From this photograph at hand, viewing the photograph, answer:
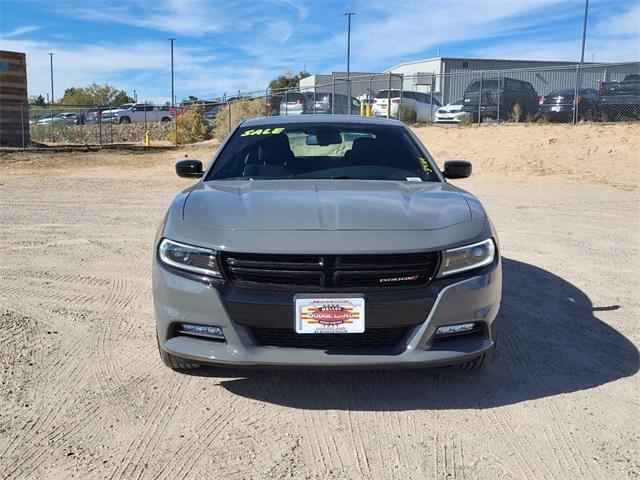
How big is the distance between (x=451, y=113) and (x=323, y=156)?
20618 millimetres

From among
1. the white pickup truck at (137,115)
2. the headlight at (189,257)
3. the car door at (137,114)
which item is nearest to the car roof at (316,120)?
the headlight at (189,257)

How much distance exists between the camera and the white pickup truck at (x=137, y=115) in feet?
138

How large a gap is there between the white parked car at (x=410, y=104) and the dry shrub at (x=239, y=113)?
6.15 meters

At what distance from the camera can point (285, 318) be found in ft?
10.2

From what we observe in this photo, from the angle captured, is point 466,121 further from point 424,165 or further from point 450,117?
point 424,165

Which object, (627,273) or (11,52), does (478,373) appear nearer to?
(627,273)

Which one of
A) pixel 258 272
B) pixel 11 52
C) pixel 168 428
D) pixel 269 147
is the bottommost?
pixel 168 428

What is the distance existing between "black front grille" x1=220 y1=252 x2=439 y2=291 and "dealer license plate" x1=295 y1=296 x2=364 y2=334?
0.22ft

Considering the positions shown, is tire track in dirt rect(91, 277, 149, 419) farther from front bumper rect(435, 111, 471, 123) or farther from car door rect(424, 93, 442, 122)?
car door rect(424, 93, 442, 122)

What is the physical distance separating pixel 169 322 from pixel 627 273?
4867 mm

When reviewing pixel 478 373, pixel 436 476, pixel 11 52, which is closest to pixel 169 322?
pixel 436 476

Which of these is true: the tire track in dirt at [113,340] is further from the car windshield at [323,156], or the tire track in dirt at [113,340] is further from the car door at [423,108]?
the car door at [423,108]

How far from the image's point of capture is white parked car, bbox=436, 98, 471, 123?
945 inches

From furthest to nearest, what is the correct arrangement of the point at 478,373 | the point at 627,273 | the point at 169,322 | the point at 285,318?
the point at 627,273 < the point at 478,373 < the point at 169,322 < the point at 285,318
